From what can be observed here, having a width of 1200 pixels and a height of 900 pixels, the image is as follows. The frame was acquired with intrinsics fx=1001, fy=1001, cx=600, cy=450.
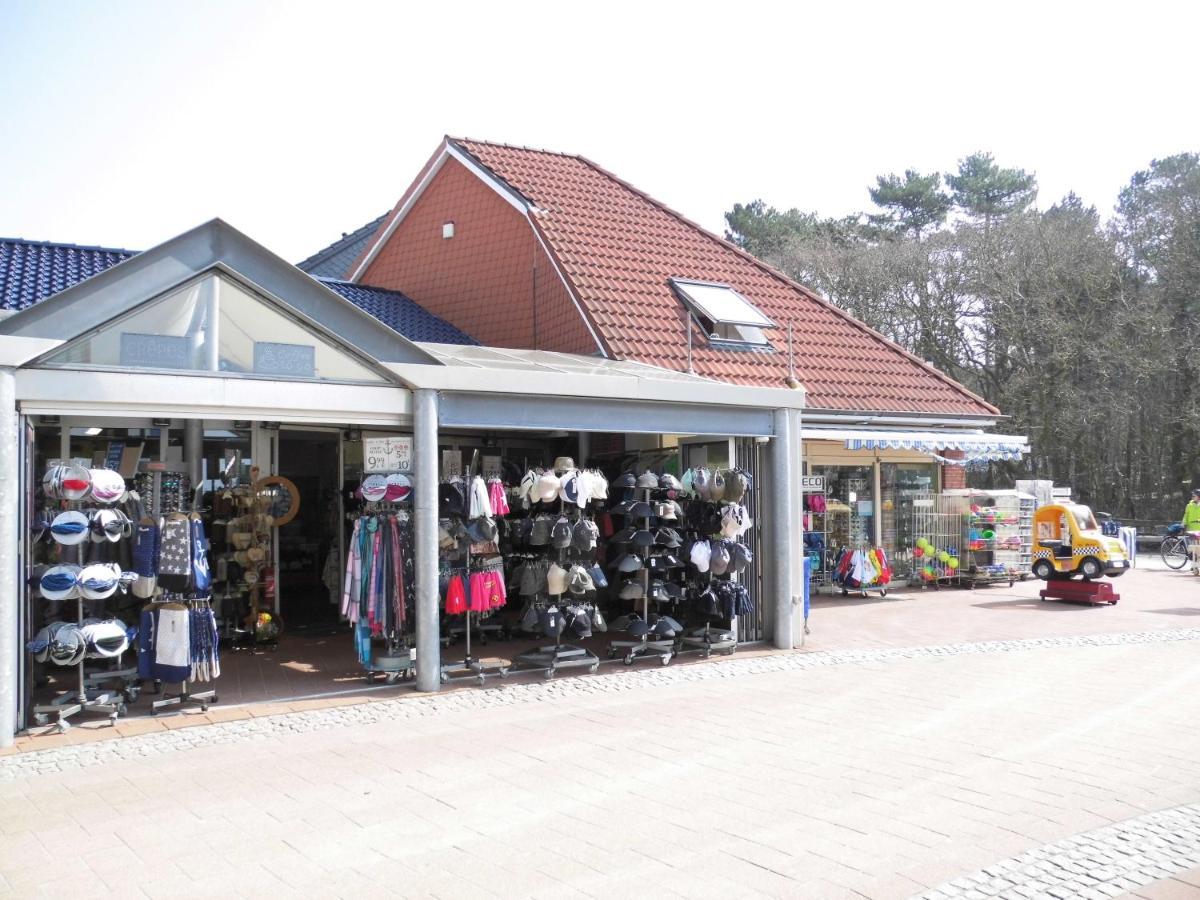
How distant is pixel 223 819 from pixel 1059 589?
40.2ft

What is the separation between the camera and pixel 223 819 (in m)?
5.23

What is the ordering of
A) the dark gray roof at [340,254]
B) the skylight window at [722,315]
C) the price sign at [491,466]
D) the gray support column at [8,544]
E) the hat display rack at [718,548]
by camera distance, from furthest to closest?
the dark gray roof at [340,254]
the skylight window at [722,315]
the price sign at [491,466]
the hat display rack at [718,548]
the gray support column at [8,544]

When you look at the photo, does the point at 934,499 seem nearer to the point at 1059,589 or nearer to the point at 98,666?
the point at 1059,589

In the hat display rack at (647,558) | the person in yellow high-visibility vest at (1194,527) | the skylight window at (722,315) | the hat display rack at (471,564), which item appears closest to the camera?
the hat display rack at (471,564)

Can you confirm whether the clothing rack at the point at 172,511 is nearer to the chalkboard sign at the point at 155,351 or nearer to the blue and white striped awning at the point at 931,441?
the chalkboard sign at the point at 155,351

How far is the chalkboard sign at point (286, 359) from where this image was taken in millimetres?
7809

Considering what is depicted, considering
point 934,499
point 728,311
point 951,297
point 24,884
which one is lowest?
point 24,884

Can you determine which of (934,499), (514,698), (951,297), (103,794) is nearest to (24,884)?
(103,794)

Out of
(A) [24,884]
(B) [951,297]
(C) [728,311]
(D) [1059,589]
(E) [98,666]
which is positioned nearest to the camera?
(A) [24,884]

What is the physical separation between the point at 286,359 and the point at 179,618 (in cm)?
214

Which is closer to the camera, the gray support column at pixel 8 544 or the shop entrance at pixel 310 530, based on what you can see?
the gray support column at pixel 8 544

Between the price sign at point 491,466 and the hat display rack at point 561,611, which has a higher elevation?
the price sign at point 491,466

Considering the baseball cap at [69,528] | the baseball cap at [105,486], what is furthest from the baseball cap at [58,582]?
the baseball cap at [105,486]

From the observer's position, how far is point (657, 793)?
558cm
